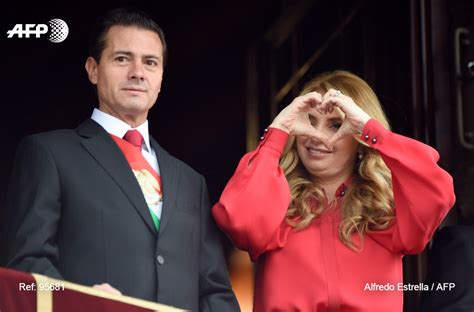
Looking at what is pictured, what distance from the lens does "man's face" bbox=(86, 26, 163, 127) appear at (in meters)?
2.70

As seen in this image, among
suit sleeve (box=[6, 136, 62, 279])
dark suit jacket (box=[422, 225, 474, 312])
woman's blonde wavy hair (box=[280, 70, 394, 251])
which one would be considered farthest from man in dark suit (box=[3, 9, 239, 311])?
dark suit jacket (box=[422, 225, 474, 312])

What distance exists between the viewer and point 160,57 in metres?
2.77

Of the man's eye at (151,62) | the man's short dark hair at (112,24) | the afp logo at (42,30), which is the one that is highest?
the afp logo at (42,30)

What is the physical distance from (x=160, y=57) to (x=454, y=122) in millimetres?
1189

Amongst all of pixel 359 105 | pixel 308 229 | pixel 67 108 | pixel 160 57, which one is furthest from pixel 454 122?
pixel 67 108

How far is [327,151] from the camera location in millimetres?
2830

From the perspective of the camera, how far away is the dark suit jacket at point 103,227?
245cm

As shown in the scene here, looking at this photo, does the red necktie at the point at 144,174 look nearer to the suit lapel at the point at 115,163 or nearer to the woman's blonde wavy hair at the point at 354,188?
the suit lapel at the point at 115,163

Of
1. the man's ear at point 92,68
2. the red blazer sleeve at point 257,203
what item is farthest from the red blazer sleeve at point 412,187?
the man's ear at point 92,68

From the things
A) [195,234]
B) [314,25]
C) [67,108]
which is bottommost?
[195,234]

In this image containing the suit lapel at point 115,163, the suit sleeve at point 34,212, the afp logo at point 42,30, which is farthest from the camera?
the afp logo at point 42,30

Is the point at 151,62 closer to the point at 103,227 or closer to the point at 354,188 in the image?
the point at 103,227

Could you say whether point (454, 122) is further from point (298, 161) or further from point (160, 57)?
point (160, 57)

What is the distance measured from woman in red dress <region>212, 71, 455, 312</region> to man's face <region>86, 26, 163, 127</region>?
322 millimetres
